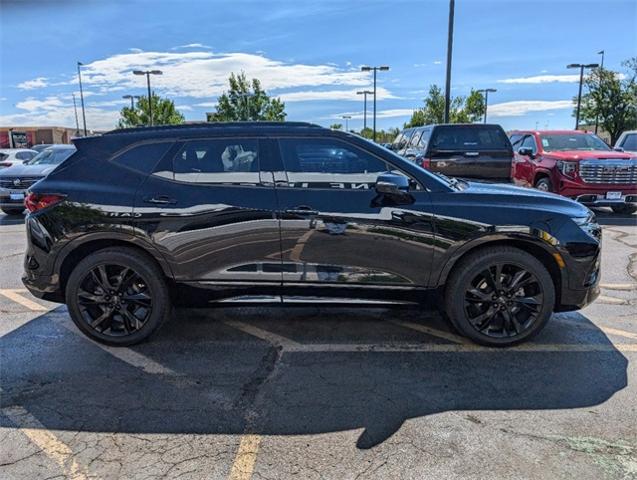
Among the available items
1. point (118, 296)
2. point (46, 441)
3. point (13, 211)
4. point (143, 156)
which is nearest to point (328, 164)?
point (143, 156)

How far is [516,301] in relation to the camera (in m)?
3.97

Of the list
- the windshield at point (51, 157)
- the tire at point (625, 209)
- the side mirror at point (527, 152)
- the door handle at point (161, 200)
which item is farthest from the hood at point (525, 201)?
the windshield at point (51, 157)

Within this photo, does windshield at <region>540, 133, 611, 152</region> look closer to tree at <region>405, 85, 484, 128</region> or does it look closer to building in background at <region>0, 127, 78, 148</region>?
tree at <region>405, 85, 484, 128</region>

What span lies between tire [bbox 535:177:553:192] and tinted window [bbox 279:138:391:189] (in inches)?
330

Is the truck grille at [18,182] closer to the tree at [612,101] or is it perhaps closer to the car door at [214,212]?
the car door at [214,212]

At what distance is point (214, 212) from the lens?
3.91m

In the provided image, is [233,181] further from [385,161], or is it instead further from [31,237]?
[31,237]

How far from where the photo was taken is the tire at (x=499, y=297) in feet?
12.8

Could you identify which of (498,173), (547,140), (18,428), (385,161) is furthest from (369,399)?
(547,140)

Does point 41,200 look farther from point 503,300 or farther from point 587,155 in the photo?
point 587,155

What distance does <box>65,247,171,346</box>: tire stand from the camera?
4023mm

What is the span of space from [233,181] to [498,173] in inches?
309

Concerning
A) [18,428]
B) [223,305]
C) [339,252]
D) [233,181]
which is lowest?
[18,428]

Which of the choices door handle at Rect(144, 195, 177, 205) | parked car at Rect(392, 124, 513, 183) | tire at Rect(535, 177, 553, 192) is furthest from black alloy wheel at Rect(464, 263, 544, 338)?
tire at Rect(535, 177, 553, 192)
